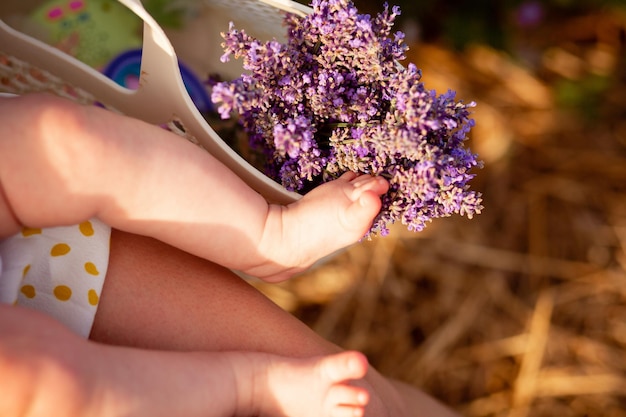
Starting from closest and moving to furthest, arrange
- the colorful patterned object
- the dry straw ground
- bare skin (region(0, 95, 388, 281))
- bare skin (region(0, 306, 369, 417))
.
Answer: bare skin (region(0, 306, 369, 417)), bare skin (region(0, 95, 388, 281)), the colorful patterned object, the dry straw ground

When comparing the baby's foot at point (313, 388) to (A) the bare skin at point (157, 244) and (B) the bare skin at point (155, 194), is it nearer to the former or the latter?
(A) the bare skin at point (157, 244)

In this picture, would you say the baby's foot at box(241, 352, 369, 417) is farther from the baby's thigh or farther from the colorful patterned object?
the colorful patterned object

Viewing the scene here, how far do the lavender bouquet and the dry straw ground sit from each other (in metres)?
0.90

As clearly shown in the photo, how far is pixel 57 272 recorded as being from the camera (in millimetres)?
979

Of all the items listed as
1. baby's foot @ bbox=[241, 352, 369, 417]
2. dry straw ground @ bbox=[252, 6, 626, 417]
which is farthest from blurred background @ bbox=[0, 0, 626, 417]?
baby's foot @ bbox=[241, 352, 369, 417]

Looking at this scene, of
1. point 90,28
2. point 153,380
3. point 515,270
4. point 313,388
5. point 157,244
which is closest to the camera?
point 153,380

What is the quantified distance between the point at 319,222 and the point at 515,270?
119cm

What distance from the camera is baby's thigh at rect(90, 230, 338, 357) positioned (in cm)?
102

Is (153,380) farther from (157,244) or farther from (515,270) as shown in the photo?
(515,270)

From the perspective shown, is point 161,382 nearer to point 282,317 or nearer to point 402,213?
point 282,317

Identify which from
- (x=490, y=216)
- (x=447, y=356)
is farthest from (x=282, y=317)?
(x=490, y=216)

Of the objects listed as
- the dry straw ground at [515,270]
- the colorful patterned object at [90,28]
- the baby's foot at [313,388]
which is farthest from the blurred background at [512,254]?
the baby's foot at [313,388]

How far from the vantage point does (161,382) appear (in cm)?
92

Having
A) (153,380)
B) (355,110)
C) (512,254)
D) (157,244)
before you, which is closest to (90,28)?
(157,244)
